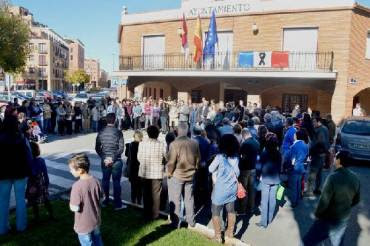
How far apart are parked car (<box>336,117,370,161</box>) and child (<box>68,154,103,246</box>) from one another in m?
10.0

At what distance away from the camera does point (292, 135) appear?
918 centimetres

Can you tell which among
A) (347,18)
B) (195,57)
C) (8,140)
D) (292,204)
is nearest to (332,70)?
(347,18)

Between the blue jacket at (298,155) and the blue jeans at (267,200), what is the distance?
1159mm

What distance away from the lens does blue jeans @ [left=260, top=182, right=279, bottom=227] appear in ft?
22.8

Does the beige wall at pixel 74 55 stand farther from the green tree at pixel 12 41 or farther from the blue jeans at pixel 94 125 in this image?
the blue jeans at pixel 94 125

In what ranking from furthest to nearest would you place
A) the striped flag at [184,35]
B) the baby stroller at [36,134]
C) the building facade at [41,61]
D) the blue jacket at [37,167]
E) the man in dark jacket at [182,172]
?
the building facade at [41,61], the striped flag at [184,35], the baby stroller at [36,134], the man in dark jacket at [182,172], the blue jacket at [37,167]

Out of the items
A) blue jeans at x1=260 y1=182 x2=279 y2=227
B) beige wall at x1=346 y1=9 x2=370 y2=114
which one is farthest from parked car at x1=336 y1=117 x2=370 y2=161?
beige wall at x1=346 y1=9 x2=370 y2=114

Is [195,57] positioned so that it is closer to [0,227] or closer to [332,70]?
[332,70]

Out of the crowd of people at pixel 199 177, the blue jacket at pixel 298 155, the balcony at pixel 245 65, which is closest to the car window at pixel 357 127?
the crowd of people at pixel 199 177

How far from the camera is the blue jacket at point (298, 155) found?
783cm

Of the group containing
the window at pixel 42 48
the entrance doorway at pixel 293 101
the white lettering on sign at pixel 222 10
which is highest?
the window at pixel 42 48

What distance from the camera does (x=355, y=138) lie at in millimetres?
12617

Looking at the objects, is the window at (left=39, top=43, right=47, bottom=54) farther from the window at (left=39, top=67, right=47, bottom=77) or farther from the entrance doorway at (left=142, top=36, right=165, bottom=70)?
the entrance doorway at (left=142, top=36, right=165, bottom=70)

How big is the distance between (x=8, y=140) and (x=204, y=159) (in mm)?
3546
